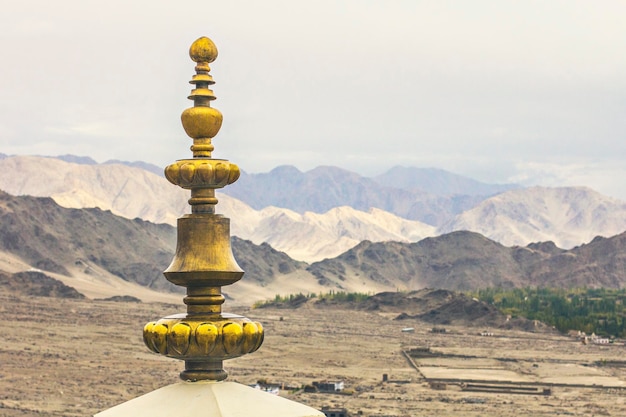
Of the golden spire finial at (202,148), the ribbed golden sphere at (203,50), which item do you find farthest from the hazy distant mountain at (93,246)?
the ribbed golden sphere at (203,50)

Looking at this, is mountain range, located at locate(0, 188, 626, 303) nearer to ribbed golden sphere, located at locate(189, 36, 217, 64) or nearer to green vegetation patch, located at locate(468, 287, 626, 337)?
green vegetation patch, located at locate(468, 287, 626, 337)

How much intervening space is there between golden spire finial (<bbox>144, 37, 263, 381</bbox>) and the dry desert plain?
51.8m

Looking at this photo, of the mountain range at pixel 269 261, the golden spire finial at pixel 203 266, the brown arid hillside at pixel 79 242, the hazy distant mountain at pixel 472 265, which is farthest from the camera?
the hazy distant mountain at pixel 472 265

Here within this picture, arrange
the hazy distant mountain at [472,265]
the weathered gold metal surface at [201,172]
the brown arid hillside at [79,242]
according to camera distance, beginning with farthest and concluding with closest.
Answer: the hazy distant mountain at [472,265] < the brown arid hillside at [79,242] < the weathered gold metal surface at [201,172]

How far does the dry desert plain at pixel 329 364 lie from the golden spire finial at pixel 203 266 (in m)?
51.8

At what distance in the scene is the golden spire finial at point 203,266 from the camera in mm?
5035

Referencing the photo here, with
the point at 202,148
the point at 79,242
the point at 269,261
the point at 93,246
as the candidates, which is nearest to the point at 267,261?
the point at 269,261

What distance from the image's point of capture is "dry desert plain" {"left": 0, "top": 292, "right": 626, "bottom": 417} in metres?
62.2

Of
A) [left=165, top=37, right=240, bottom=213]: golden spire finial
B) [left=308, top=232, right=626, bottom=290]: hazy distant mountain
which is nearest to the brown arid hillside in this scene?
[left=308, top=232, right=626, bottom=290]: hazy distant mountain

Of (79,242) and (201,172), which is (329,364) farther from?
(79,242)

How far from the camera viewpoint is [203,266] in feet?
16.9

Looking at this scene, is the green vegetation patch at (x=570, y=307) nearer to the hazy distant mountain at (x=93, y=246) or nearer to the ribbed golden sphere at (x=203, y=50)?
the hazy distant mountain at (x=93, y=246)

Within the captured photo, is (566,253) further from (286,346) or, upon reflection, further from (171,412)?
(171,412)

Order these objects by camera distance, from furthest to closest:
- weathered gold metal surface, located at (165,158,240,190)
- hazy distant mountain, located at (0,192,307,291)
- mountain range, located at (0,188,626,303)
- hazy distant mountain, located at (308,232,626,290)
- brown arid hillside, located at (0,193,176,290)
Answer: hazy distant mountain, located at (308,232,626,290) < mountain range, located at (0,188,626,303) < hazy distant mountain, located at (0,192,307,291) < brown arid hillside, located at (0,193,176,290) < weathered gold metal surface, located at (165,158,240,190)
